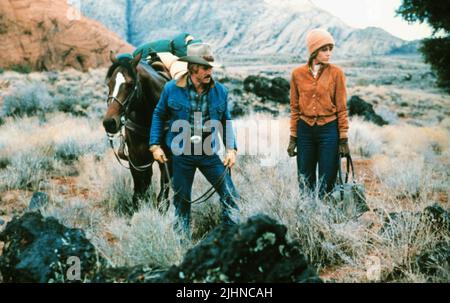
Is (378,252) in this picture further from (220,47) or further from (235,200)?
(220,47)

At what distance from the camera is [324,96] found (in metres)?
4.27

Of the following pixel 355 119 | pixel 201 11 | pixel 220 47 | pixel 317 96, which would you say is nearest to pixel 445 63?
pixel 355 119

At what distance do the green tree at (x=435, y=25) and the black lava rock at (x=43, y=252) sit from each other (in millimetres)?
9935

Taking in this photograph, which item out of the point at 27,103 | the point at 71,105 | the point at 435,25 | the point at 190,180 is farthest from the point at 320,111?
the point at 71,105

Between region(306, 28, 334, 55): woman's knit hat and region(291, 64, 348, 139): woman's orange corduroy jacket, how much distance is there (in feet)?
0.73

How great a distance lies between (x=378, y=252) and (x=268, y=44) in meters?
99.5

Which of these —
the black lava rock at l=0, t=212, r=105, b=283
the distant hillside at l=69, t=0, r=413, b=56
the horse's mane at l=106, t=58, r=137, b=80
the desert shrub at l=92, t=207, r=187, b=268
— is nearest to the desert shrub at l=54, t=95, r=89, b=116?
the horse's mane at l=106, t=58, r=137, b=80

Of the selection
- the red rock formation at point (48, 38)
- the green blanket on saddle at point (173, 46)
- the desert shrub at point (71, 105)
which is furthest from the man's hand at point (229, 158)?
the red rock formation at point (48, 38)

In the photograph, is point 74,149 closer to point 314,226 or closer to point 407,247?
point 314,226

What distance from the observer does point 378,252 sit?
330 cm

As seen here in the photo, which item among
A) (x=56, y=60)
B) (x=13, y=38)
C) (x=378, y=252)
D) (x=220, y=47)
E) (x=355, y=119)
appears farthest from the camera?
(x=220, y=47)

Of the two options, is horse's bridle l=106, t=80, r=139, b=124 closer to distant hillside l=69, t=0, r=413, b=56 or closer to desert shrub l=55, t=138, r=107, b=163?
desert shrub l=55, t=138, r=107, b=163

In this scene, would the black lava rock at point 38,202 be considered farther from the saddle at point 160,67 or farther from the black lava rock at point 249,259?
the black lava rock at point 249,259

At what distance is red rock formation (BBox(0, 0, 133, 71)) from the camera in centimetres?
2541
